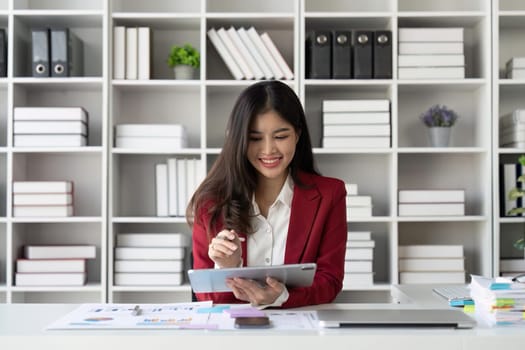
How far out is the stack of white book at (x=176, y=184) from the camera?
3.53 metres

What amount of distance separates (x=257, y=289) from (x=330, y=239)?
0.47 meters

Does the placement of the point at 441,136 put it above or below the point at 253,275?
above

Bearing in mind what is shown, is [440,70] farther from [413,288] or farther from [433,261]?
[413,288]

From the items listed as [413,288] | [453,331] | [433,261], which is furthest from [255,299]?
[433,261]

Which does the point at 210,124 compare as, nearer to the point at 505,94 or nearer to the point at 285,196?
the point at 505,94

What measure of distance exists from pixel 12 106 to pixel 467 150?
2.23m

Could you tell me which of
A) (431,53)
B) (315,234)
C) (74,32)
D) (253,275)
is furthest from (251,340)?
(74,32)

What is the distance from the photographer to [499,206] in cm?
349

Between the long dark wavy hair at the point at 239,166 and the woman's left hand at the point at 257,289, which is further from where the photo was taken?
the long dark wavy hair at the point at 239,166

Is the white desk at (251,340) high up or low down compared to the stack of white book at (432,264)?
up

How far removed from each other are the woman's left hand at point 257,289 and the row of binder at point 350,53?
75.4 inches

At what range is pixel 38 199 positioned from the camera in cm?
346

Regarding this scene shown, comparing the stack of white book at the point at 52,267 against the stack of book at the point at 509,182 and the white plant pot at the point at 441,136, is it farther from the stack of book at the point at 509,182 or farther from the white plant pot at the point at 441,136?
the stack of book at the point at 509,182

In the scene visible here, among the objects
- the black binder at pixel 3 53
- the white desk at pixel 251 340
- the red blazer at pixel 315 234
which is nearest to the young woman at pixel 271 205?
the red blazer at pixel 315 234
